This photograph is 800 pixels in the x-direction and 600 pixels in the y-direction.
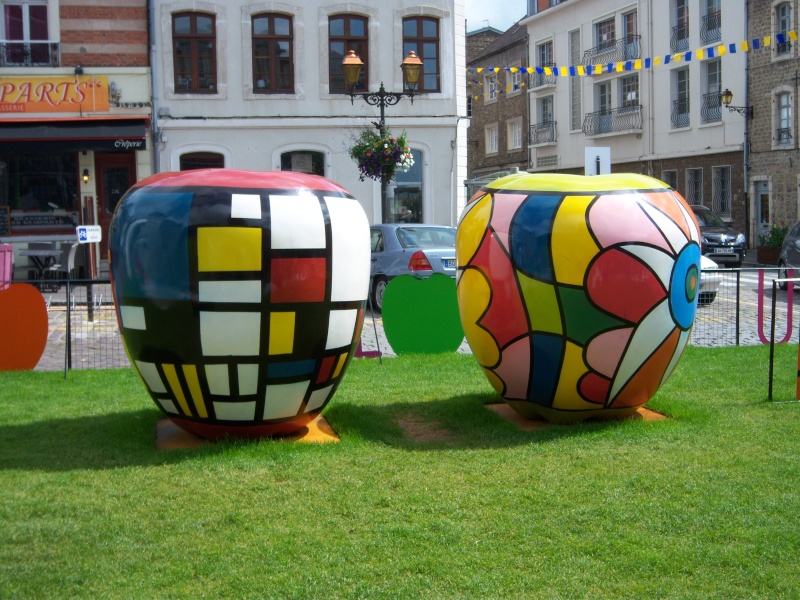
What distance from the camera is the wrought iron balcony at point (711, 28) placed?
112 ft

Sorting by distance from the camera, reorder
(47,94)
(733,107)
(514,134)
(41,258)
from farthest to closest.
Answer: (514,134)
(733,107)
(47,94)
(41,258)

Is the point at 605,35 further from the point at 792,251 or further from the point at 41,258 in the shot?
the point at 41,258

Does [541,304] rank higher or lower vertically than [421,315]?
higher

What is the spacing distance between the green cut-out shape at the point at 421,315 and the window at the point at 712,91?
1102 inches

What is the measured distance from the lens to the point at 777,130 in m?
31.8

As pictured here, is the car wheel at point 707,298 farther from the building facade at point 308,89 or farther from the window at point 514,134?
the window at point 514,134

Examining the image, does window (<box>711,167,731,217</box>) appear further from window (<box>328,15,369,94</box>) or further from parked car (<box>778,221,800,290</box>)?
parked car (<box>778,221,800,290</box>)

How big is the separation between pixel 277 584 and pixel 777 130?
3148 cm

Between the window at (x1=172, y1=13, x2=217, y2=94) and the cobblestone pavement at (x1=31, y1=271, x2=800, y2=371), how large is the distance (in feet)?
36.6

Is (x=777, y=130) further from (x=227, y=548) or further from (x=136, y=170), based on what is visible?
(x=227, y=548)

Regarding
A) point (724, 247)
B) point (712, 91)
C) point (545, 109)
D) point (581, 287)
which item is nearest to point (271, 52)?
point (724, 247)

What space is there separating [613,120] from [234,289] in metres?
37.7

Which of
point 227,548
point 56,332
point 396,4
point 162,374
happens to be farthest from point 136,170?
point 227,548

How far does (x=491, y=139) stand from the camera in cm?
5347
